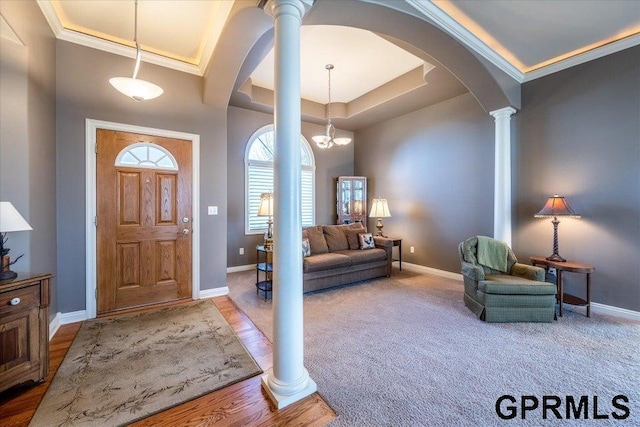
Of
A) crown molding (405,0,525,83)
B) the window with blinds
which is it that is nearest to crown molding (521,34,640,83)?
crown molding (405,0,525,83)

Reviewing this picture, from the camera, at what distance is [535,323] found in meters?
2.80

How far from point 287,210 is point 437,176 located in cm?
392

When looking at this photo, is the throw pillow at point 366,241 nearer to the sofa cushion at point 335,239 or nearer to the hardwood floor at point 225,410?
the sofa cushion at point 335,239

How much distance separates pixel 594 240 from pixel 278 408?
393 cm

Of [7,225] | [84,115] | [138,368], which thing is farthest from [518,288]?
[84,115]

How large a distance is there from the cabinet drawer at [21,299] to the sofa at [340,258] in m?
2.53

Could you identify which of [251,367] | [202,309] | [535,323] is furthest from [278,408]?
[535,323]

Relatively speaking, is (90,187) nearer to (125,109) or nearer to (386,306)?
(125,109)

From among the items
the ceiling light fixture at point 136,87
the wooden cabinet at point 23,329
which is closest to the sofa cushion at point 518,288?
the ceiling light fixture at point 136,87

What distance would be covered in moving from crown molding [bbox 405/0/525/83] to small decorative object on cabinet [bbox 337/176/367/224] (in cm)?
318

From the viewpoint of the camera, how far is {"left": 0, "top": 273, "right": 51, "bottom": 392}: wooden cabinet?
162 cm

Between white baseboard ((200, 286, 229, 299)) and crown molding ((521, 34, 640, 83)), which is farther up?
crown molding ((521, 34, 640, 83))

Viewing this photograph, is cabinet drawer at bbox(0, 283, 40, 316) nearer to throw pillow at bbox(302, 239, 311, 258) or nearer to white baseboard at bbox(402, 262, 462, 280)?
throw pillow at bbox(302, 239, 311, 258)

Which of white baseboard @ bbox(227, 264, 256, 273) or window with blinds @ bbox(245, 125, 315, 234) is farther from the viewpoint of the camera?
window with blinds @ bbox(245, 125, 315, 234)
